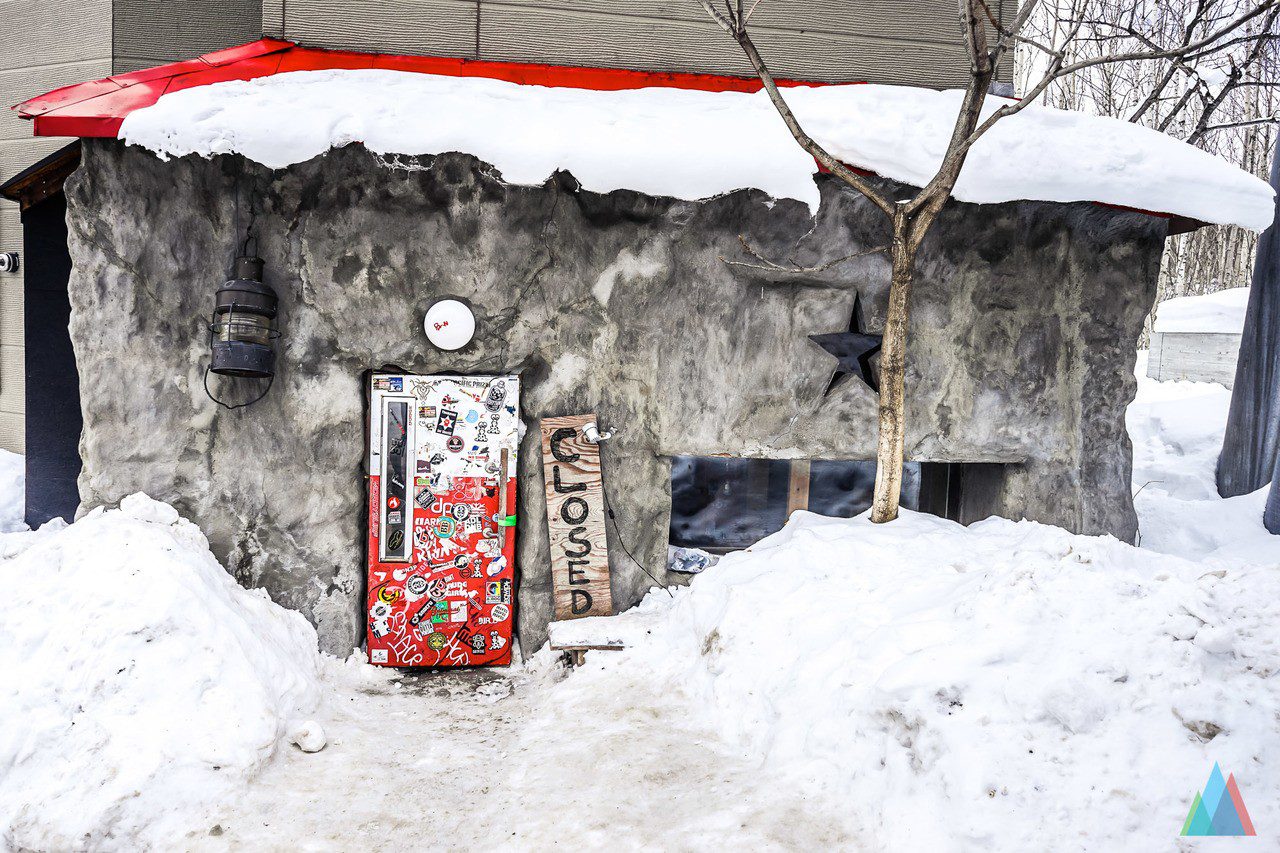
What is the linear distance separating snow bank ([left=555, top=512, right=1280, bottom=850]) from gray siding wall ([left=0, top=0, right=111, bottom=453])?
742cm

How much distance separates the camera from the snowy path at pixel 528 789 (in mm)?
2785

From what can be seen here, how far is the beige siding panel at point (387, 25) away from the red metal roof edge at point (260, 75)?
98 mm

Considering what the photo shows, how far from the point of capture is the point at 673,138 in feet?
14.4

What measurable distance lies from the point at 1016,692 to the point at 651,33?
4844 mm

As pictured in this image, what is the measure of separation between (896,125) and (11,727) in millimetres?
5220

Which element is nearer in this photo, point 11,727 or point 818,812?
point 818,812

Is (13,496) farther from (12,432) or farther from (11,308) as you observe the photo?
(11,308)

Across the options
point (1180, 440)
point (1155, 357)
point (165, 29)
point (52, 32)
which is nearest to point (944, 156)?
point (165, 29)

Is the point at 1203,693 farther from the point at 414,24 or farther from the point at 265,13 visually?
the point at 265,13

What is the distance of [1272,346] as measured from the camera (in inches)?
274

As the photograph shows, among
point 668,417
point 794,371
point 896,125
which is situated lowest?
point 668,417

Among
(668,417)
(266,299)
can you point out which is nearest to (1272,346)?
(668,417)

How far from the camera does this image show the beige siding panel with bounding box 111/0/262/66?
6.61 metres

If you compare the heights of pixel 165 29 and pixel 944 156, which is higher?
pixel 165 29
